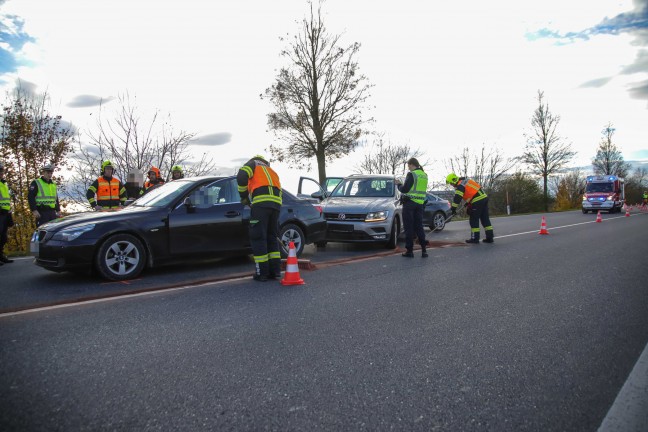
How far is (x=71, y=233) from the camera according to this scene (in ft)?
19.0

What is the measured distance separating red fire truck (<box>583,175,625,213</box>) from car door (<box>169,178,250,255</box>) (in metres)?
30.2

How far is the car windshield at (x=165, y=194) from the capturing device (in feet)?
22.4

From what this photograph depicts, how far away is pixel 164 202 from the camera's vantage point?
677cm

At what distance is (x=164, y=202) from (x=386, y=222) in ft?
14.9

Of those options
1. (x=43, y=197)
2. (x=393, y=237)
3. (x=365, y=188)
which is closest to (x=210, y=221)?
(x=393, y=237)

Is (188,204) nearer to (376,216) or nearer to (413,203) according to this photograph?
(376,216)

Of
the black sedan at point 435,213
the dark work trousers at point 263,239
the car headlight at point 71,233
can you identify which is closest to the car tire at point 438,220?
the black sedan at point 435,213

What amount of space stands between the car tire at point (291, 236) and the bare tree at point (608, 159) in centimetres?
6625

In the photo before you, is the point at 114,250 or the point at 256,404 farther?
the point at 114,250

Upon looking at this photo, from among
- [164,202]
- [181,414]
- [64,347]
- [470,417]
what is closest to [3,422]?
[181,414]

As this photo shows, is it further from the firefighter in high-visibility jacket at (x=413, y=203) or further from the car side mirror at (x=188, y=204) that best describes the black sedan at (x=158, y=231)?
the firefighter in high-visibility jacket at (x=413, y=203)

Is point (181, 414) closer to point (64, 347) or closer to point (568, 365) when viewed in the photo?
point (64, 347)

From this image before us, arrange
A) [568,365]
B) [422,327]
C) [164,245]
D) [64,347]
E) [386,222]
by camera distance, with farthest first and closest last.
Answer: [386,222], [164,245], [422,327], [64,347], [568,365]

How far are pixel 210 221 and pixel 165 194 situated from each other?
88 centimetres
